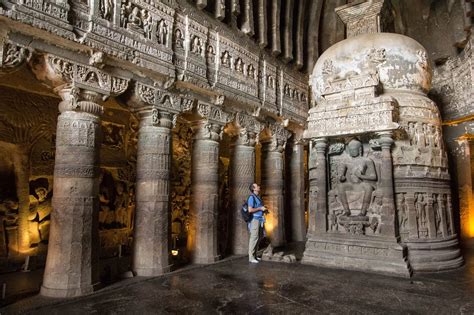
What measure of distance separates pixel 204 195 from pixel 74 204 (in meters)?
3.03

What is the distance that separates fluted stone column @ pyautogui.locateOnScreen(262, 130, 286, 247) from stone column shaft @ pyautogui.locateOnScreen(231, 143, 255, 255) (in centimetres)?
133

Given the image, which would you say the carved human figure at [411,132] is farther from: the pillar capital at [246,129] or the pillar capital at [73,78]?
the pillar capital at [73,78]

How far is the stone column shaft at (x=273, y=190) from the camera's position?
32.2 feet

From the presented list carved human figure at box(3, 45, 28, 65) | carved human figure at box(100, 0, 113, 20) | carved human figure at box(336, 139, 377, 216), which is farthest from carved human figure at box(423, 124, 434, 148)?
carved human figure at box(3, 45, 28, 65)

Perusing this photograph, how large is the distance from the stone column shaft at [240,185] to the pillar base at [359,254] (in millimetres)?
1981

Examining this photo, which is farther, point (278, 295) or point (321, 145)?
point (321, 145)

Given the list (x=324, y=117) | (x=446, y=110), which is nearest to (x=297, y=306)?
(x=324, y=117)

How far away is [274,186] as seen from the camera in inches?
395

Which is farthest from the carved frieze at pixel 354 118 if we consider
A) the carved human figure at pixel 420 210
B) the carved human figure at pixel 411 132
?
the carved human figure at pixel 420 210

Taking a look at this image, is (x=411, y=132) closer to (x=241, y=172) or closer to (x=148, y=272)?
(x=241, y=172)

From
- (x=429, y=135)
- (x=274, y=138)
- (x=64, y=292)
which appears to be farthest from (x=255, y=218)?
(x=429, y=135)

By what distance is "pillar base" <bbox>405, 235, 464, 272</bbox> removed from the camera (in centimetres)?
603

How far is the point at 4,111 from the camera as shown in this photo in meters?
7.28

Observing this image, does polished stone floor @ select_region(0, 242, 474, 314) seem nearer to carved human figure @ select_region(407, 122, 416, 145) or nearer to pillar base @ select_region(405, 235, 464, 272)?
pillar base @ select_region(405, 235, 464, 272)
